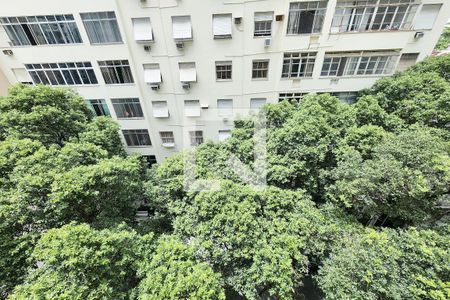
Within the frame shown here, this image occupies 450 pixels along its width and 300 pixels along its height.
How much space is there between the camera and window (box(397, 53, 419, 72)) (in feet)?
53.4

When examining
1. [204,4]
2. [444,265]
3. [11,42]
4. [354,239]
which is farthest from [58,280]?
[11,42]

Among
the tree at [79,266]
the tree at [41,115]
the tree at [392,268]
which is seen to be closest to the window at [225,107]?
the tree at [41,115]

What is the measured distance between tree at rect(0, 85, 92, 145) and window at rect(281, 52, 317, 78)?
15162 millimetres

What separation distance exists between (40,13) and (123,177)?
13.2 metres

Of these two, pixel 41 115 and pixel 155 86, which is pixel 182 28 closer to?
pixel 155 86

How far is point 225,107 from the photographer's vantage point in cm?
1838

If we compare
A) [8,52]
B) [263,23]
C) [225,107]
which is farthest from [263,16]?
[8,52]

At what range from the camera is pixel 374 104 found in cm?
1326

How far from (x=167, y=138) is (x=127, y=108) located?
168 inches

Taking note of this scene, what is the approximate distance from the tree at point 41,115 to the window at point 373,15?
1894cm

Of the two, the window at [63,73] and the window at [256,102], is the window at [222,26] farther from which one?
the window at [63,73]

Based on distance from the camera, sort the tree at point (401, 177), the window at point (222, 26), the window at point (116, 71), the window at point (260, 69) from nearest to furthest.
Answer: the tree at point (401, 177) → the window at point (222, 26) → the window at point (116, 71) → the window at point (260, 69)

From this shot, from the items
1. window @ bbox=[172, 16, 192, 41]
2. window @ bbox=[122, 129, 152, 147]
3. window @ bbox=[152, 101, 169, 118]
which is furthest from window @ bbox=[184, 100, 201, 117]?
window @ bbox=[172, 16, 192, 41]

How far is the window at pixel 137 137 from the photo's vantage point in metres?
19.6
